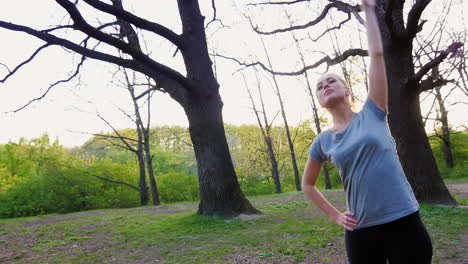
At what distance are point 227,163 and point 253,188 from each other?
19854mm

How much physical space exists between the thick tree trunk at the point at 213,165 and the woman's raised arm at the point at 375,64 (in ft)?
24.4

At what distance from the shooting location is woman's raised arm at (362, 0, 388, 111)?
189cm

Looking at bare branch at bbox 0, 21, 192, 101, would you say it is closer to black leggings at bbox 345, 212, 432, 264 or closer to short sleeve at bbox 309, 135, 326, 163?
short sleeve at bbox 309, 135, 326, 163

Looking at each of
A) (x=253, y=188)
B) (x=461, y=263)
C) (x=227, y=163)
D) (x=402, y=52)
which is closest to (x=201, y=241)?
(x=227, y=163)

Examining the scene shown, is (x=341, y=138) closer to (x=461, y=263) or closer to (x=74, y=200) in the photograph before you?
(x=461, y=263)

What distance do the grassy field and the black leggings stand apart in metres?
3.24

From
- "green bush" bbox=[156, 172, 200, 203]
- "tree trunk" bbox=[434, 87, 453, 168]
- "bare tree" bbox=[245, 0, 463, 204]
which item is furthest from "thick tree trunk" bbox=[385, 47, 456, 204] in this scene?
"green bush" bbox=[156, 172, 200, 203]

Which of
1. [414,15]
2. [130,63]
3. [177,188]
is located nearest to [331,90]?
[414,15]

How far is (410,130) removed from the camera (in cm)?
870

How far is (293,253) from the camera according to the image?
5270 millimetres

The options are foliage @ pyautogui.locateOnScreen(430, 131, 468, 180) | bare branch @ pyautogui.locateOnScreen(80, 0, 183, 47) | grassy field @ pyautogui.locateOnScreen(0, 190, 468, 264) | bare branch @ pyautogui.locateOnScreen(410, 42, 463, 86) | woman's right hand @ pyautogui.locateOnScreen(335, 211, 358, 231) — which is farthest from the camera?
foliage @ pyautogui.locateOnScreen(430, 131, 468, 180)

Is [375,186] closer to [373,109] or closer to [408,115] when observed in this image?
[373,109]

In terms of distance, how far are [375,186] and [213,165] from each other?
24.7ft

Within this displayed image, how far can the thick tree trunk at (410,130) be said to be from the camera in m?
8.62
